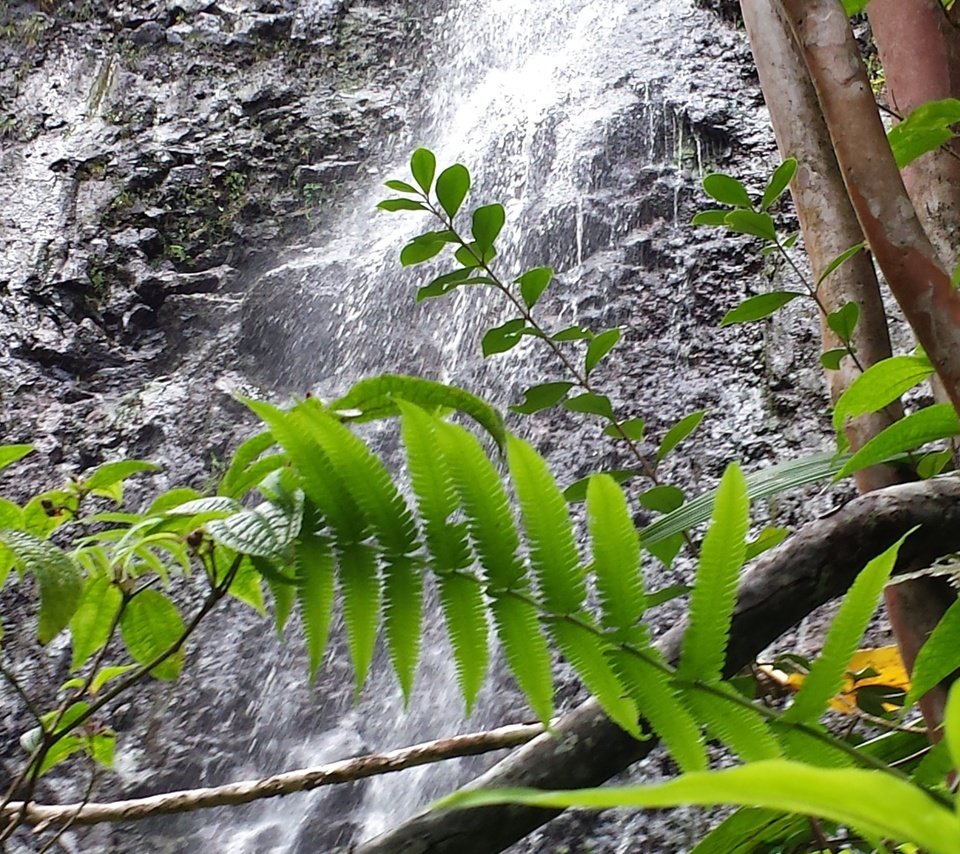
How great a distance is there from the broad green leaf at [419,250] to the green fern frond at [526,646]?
76 cm

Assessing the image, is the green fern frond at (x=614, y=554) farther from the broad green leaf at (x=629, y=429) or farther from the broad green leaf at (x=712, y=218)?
the broad green leaf at (x=712, y=218)

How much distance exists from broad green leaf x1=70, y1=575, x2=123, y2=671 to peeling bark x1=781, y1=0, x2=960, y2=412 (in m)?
0.70

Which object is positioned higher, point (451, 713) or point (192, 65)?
point (192, 65)

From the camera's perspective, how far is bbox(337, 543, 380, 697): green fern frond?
0.52 m

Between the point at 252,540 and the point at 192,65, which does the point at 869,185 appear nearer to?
the point at 252,540

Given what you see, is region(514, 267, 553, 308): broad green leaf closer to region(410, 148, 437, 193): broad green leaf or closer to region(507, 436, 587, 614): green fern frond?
region(410, 148, 437, 193): broad green leaf

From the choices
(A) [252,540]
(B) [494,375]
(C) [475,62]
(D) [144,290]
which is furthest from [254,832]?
(C) [475,62]

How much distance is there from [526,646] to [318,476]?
168 mm

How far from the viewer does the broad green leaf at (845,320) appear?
1.05m

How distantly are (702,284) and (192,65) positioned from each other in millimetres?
4770

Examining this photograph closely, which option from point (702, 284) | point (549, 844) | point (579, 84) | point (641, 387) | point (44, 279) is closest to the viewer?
point (549, 844)

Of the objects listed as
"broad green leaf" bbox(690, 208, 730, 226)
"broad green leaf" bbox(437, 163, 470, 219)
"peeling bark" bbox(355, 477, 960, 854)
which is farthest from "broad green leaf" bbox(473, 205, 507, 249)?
"peeling bark" bbox(355, 477, 960, 854)

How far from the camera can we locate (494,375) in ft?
14.1

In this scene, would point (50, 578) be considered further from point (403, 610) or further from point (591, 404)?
point (591, 404)
